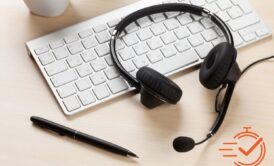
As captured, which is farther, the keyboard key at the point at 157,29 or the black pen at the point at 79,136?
the keyboard key at the point at 157,29

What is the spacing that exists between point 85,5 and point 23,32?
0.12 m

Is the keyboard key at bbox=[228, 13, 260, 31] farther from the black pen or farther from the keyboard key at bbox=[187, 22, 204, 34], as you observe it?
the black pen

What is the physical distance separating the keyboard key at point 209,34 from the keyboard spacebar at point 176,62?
0.12ft

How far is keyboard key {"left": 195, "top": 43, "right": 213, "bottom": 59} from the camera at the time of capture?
2.57ft

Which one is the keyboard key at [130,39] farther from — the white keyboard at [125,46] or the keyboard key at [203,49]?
the keyboard key at [203,49]

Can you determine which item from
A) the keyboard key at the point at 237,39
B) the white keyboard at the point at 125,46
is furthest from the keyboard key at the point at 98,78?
the keyboard key at the point at 237,39

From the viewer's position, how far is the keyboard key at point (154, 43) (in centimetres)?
79

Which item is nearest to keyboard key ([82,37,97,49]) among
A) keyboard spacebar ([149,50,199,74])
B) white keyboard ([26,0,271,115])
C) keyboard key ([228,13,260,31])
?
white keyboard ([26,0,271,115])

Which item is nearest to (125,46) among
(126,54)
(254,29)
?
(126,54)

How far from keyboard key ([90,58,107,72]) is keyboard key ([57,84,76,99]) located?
5 centimetres

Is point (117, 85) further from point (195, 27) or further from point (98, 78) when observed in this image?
point (195, 27)

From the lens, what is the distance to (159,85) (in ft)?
2.27

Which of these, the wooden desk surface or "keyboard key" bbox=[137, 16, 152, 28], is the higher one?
"keyboard key" bbox=[137, 16, 152, 28]

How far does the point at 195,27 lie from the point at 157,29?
64mm
